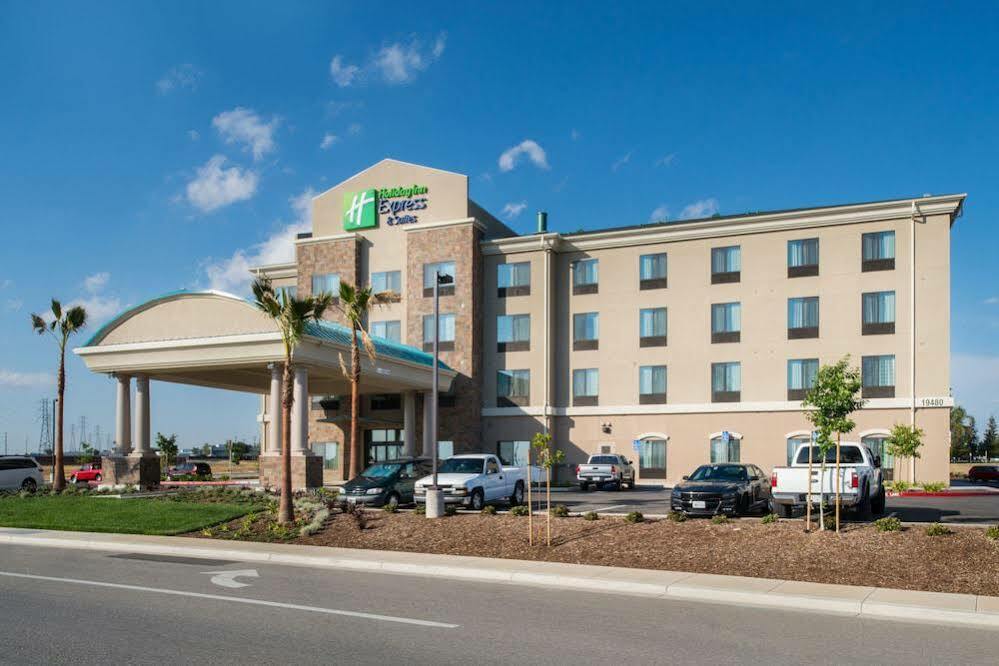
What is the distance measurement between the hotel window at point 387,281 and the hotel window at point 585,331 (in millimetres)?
9892

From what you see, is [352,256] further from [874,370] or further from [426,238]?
[874,370]

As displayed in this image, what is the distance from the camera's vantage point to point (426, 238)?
153 ft

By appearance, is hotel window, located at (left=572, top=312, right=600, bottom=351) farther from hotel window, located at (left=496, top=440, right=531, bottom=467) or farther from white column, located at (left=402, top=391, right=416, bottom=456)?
white column, located at (left=402, top=391, right=416, bottom=456)

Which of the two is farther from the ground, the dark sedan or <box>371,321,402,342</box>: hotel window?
<box>371,321,402,342</box>: hotel window

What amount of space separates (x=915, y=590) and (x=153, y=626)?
423 inches

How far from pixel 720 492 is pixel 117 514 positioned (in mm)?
16998

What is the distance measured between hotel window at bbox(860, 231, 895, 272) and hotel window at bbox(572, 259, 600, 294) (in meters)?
13.2

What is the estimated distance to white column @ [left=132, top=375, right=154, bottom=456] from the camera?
35906 mm

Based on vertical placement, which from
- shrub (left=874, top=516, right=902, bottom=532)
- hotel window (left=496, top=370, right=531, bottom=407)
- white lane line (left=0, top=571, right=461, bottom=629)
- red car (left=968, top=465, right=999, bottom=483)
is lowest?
red car (left=968, top=465, right=999, bottom=483)

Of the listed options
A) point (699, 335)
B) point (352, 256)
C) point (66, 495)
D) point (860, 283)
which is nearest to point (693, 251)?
point (699, 335)

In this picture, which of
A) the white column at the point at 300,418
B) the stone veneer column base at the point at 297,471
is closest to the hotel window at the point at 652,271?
the white column at the point at 300,418

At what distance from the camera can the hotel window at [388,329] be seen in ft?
156

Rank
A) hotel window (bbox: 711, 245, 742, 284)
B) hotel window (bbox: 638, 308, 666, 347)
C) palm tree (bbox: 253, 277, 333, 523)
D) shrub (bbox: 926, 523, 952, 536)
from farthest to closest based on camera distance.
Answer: hotel window (bbox: 638, 308, 666, 347) < hotel window (bbox: 711, 245, 742, 284) < palm tree (bbox: 253, 277, 333, 523) < shrub (bbox: 926, 523, 952, 536)

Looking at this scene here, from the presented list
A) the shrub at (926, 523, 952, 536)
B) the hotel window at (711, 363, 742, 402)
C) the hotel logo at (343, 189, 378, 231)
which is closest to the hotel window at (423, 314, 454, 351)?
the hotel logo at (343, 189, 378, 231)
